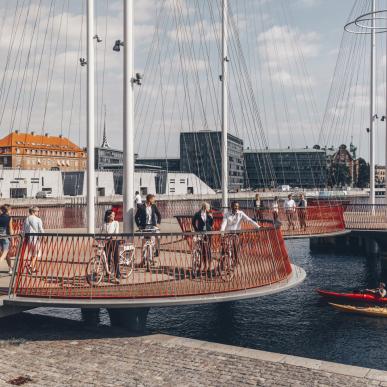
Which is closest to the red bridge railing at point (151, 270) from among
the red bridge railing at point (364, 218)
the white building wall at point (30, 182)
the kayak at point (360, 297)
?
the kayak at point (360, 297)

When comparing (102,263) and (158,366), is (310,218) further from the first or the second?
(158,366)

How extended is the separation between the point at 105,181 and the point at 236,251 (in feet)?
208

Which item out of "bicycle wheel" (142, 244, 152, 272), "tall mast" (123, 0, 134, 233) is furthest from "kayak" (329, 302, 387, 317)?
"tall mast" (123, 0, 134, 233)

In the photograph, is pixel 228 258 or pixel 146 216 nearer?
pixel 228 258

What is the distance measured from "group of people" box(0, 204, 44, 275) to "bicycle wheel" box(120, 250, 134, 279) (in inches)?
67.4

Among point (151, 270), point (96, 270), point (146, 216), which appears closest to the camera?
point (96, 270)

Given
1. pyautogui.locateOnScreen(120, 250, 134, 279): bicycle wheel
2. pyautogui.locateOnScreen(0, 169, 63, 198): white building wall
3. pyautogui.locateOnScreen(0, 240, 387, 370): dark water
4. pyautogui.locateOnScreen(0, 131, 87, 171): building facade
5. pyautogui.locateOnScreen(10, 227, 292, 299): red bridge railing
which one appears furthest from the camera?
pyautogui.locateOnScreen(0, 131, 87, 171): building facade

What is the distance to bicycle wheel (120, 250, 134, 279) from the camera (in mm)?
10097

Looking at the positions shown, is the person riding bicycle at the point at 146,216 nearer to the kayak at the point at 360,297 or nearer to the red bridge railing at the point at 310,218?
the red bridge railing at the point at 310,218

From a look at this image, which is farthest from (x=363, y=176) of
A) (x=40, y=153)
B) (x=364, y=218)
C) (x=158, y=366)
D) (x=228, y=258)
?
(x=158, y=366)

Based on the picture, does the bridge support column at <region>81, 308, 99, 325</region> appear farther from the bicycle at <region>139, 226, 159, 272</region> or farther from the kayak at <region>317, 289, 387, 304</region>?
the kayak at <region>317, 289, 387, 304</region>

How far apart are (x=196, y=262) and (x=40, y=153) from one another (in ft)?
427

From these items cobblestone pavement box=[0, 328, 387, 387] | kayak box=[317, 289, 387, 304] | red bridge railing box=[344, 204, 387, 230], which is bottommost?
kayak box=[317, 289, 387, 304]

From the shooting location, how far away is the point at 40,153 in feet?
438
